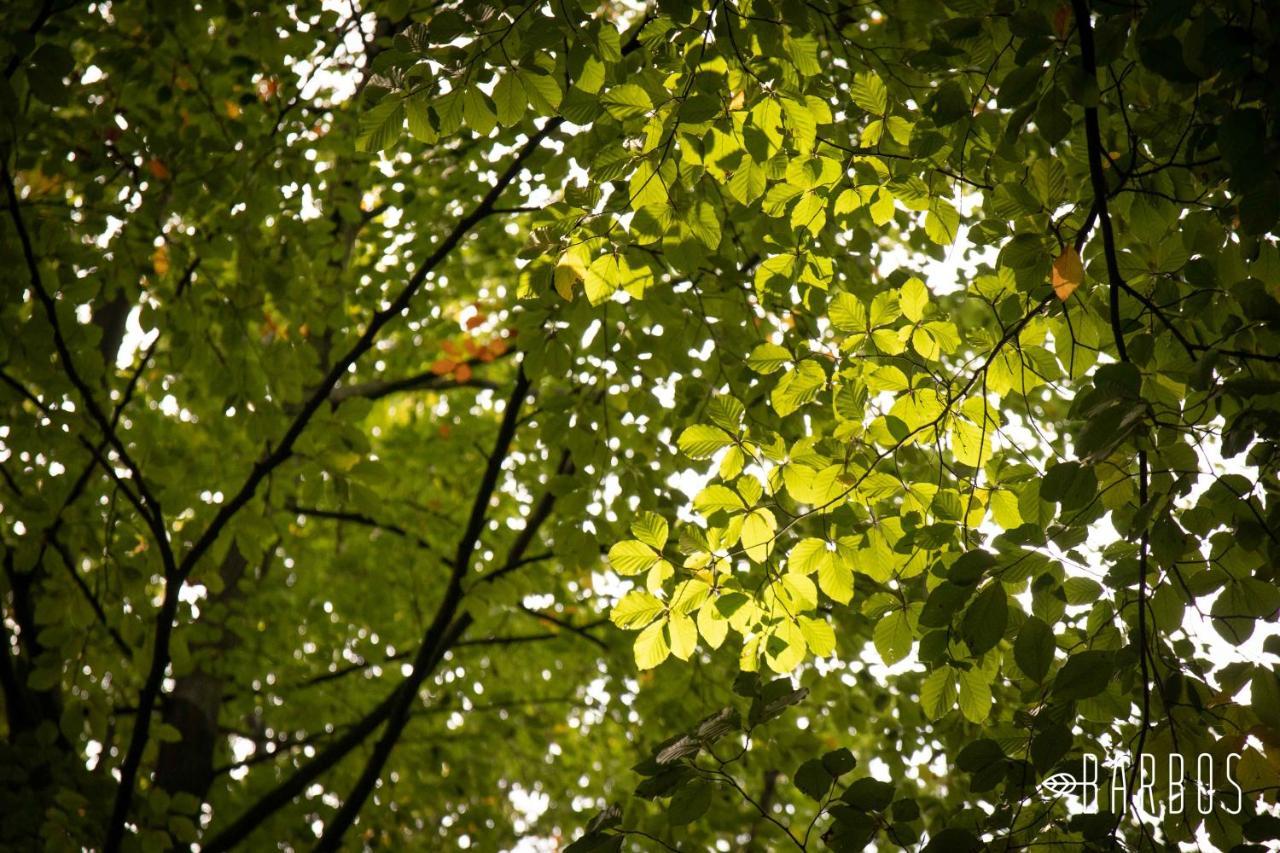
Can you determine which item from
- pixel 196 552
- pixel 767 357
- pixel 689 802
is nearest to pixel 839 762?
pixel 689 802

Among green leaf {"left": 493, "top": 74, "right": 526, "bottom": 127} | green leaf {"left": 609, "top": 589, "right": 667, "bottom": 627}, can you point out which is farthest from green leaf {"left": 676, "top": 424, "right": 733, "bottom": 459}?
green leaf {"left": 493, "top": 74, "right": 526, "bottom": 127}

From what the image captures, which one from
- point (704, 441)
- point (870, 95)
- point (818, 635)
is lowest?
point (818, 635)

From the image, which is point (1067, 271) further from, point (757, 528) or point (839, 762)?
point (839, 762)

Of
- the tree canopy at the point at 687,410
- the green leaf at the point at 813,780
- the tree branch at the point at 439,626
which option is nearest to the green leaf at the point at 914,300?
the tree canopy at the point at 687,410

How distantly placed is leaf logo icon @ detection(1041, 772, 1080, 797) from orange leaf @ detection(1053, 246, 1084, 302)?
0.92 metres

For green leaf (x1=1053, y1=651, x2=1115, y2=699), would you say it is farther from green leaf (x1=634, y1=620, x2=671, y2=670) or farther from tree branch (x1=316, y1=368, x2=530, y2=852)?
tree branch (x1=316, y1=368, x2=530, y2=852)

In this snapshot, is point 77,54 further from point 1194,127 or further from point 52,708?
point 1194,127

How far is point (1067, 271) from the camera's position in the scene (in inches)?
69.5

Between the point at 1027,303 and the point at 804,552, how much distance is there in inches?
27.1

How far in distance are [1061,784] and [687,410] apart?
1630 millimetres

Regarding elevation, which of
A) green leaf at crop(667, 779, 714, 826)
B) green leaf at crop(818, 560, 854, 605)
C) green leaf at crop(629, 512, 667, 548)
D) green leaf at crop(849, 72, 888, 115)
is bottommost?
green leaf at crop(667, 779, 714, 826)

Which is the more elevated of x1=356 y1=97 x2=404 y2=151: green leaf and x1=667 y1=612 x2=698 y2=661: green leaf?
x1=356 y1=97 x2=404 y2=151: green leaf

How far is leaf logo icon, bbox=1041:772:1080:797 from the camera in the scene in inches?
71.7

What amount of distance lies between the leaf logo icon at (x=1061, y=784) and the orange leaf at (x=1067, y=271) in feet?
3.03
